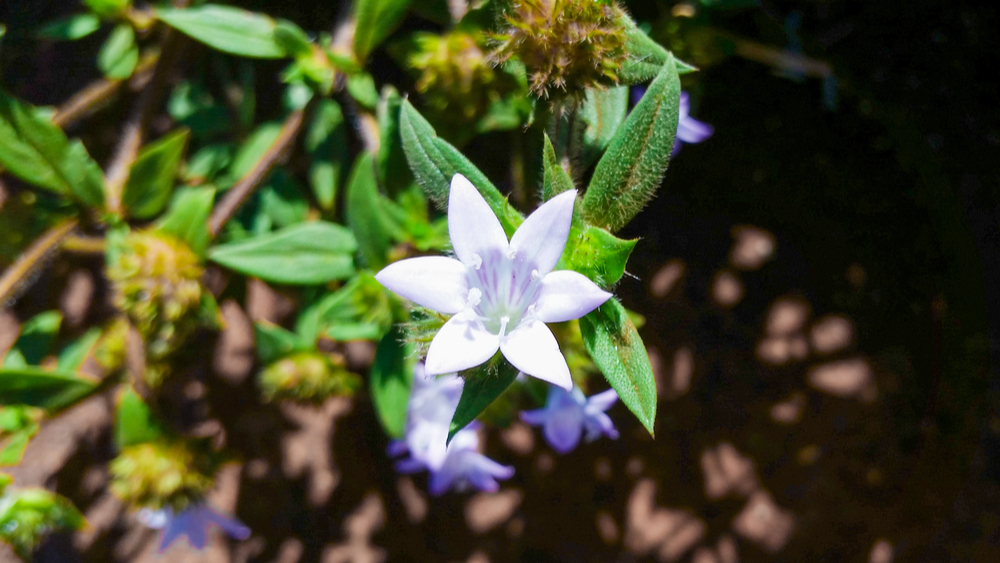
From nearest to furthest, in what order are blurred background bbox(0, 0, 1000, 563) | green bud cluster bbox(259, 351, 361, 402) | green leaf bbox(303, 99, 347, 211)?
1. green bud cluster bbox(259, 351, 361, 402)
2. green leaf bbox(303, 99, 347, 211)
3. blurred background bbox(0, 0, 1000, 563)

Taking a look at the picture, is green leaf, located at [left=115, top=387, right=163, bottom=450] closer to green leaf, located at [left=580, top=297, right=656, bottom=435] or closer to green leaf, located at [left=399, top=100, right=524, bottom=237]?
green leaf, located at [left=399, top=100, right=524, bottom=237]

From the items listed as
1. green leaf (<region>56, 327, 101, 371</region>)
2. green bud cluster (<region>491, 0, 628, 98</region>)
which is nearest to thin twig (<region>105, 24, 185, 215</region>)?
green leaf (<region>56, 327, 101, 371</region>)

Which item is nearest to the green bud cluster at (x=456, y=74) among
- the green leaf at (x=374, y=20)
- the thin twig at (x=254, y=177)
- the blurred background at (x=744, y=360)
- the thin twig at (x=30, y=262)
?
the green leaf at (x=374, y=20)

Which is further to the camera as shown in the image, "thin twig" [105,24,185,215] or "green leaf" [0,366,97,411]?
"thin twig" [105,24,185,215]

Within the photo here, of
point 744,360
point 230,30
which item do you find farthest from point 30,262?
point 744,360

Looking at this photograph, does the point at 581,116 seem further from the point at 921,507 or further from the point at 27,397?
the point at 921,507

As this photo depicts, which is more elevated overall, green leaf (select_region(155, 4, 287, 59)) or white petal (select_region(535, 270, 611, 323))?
green leaf (select_region(155, 4, 287, 59))

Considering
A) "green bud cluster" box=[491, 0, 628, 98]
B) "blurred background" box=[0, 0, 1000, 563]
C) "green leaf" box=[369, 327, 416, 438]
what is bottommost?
"blurred background" box=[0, 0, 1000, 563]
